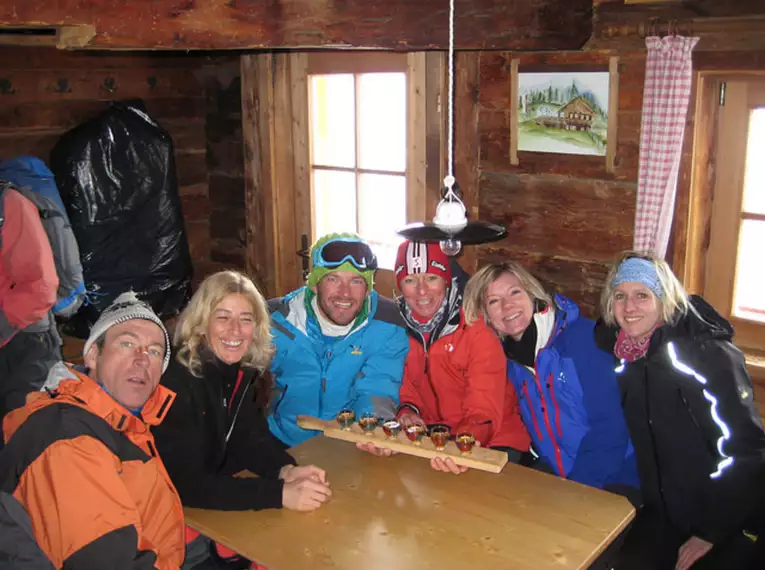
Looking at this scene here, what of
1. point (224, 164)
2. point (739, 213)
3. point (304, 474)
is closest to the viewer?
point (304, 474)

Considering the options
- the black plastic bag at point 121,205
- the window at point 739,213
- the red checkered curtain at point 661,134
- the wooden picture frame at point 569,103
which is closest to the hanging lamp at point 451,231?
the red checkered curtain at point 661,134

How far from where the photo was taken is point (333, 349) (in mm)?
2891

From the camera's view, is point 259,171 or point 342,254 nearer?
point 342,254

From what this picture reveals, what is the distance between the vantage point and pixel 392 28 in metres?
2.72

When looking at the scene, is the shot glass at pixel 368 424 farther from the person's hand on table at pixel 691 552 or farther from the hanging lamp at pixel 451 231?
the person's hand on table at pixel 691 552

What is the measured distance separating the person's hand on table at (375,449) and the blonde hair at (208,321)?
0.42 metres

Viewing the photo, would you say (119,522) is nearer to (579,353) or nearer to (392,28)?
(579,353)

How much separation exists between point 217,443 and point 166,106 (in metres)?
2.80

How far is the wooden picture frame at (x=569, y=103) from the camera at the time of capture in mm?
3424

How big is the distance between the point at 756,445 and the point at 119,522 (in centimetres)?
184

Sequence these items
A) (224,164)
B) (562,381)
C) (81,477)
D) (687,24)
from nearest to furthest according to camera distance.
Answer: (81,477), (562,381), (687,24), (224,164)

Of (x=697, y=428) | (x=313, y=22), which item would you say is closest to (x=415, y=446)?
(x=697, y=428)

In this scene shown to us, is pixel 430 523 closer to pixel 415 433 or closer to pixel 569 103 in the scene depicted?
pixel 415 433

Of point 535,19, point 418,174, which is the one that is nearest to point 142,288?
point 418,174
